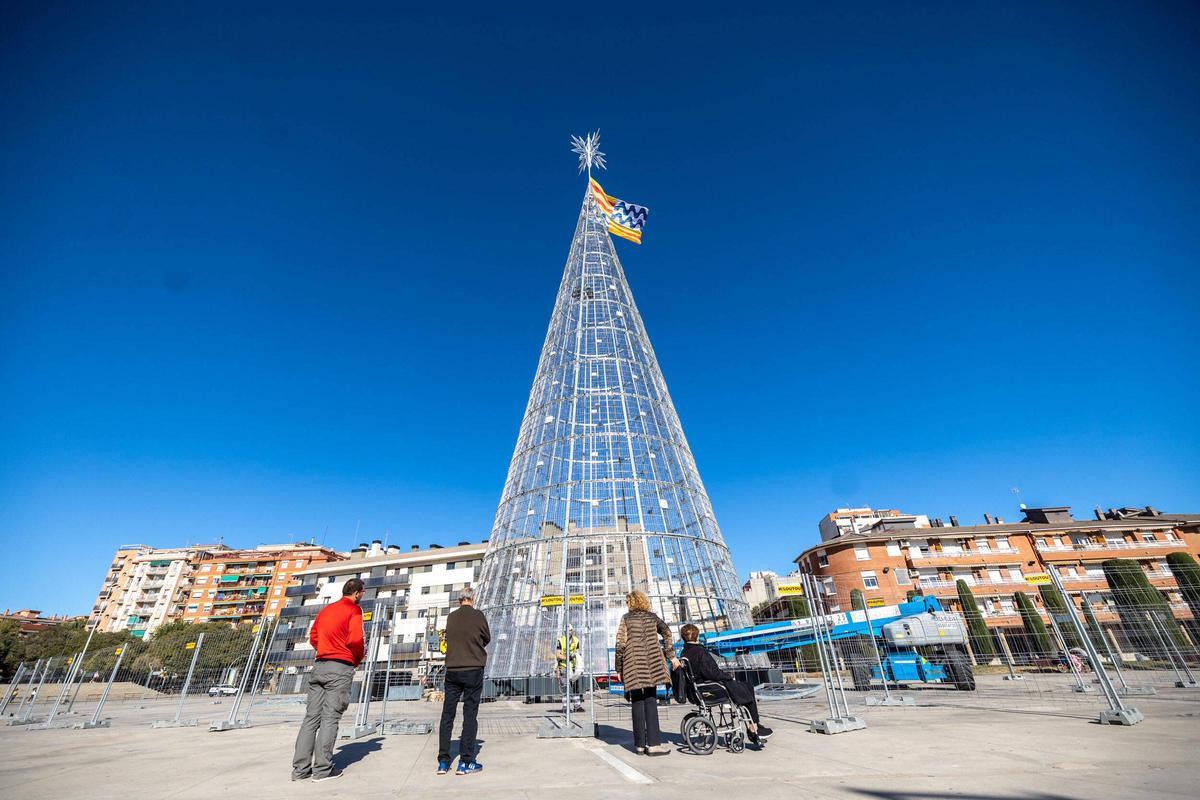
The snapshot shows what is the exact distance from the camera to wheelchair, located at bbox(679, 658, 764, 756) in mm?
5613

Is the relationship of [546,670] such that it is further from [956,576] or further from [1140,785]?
[956,576]

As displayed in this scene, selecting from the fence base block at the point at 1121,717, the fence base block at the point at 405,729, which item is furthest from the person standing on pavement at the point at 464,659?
the fence base block at the point at 1121,717

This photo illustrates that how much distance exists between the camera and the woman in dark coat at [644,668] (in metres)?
5.59

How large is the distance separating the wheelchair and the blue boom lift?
774cm

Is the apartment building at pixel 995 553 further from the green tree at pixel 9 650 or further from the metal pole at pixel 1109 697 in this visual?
the green tree at pixel 9 650

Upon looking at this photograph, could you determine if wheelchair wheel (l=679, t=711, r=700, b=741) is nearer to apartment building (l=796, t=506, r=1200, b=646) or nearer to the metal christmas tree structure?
the metal christmas tree structure

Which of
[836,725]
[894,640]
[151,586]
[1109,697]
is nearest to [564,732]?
[836,725]

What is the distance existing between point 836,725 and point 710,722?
7.55 ft

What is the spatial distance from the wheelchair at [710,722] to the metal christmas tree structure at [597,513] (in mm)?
5659

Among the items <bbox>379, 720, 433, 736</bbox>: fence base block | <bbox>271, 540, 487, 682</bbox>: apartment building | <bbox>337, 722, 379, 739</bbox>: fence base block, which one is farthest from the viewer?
<bbox>271, 540, 487, 682</bbox>: apartment building

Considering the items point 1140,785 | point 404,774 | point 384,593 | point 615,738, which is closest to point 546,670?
point 615,738

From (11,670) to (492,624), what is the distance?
65.9 metres

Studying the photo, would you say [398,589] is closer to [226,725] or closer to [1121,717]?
[226,725]

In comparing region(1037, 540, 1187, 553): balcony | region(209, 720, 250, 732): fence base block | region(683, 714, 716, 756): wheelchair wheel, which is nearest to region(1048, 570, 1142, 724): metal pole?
region(683, 714, 716, 756): wheelchair wheel
